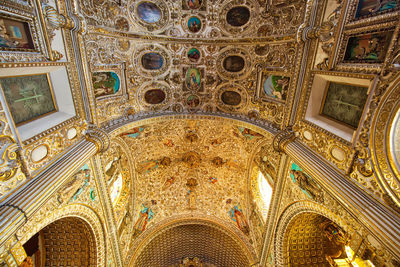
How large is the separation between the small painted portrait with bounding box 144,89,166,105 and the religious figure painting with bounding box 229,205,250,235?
884 cm

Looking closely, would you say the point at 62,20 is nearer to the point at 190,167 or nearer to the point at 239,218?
the point at 190,167

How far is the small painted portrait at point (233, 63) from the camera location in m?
9.80

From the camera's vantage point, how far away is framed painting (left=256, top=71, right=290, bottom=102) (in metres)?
8.23

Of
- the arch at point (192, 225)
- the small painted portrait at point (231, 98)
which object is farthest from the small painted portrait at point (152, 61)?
the arch at point (192, 225)

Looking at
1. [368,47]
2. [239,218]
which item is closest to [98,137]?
[368,47]

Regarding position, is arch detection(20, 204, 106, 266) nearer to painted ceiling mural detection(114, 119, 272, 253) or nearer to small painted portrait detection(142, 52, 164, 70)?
painted ceiling mural detection(114, 119, 272, 253)

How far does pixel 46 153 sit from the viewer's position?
5.36 meters

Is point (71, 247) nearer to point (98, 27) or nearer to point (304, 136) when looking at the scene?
point (98, 27)

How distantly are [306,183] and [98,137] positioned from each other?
8.21m

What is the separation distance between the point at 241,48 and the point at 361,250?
355 inches

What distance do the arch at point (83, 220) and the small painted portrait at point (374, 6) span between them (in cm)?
1040

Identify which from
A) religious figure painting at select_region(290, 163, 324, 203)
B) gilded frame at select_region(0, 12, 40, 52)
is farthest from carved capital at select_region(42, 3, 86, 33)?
religious figure painting at select_region(290, 163, 324, 203)

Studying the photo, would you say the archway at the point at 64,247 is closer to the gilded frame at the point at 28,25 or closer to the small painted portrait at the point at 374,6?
the gilded frame at the point at 28,25

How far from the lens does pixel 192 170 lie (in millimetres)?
12930
